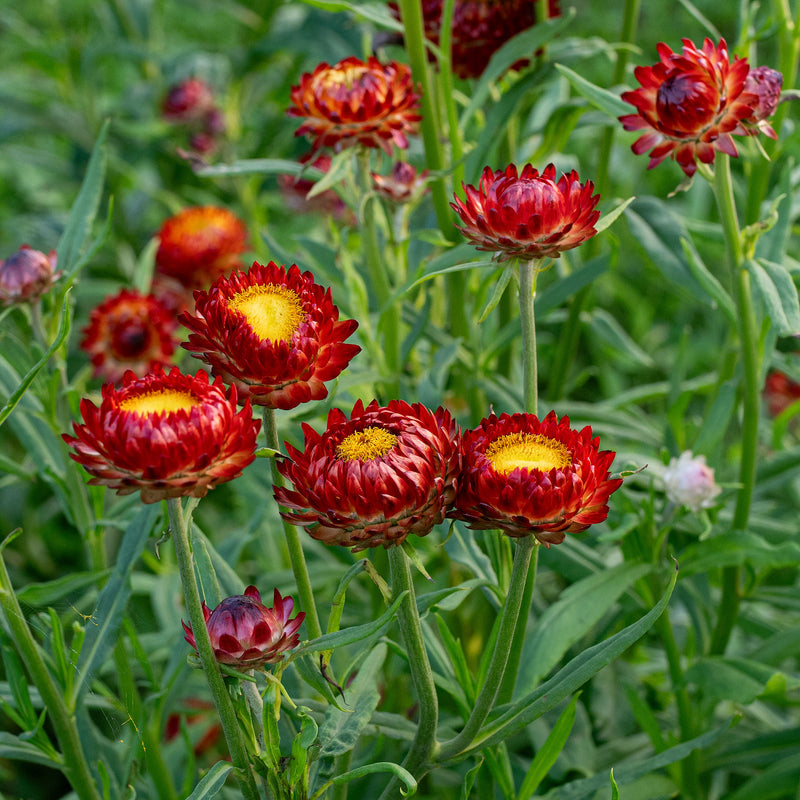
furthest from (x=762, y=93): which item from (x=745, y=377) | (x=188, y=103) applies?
(x=188, y=103)

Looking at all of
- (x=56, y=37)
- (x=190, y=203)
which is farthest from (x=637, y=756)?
(x=56, y=37)

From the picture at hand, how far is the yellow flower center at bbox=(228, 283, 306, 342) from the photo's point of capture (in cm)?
68

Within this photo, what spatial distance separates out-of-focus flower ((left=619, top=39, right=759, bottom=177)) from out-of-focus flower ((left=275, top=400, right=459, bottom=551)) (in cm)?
39

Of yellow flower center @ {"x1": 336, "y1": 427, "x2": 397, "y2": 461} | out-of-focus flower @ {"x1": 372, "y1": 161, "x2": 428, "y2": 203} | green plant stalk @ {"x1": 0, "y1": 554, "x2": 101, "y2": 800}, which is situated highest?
out-of-focus flower @ {"x1": 372, "y1": 161, "x2": 428, "y2": 203}

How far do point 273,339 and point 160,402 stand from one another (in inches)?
3.5

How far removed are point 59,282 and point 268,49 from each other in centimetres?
114

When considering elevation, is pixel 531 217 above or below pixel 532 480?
above

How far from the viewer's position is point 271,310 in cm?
70

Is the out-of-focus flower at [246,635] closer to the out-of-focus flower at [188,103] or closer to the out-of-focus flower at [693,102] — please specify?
the out-of-focus flower at [693,102]

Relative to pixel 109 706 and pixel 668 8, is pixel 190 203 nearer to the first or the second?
pixel 109 706

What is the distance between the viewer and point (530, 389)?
0.77 metres

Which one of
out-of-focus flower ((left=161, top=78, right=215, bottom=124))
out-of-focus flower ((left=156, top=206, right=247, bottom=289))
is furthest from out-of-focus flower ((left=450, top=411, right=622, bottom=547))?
out-of-focus flower ((left=161, top=78, right=215, bottom=124))

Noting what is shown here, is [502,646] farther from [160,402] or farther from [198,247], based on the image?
[198,247]

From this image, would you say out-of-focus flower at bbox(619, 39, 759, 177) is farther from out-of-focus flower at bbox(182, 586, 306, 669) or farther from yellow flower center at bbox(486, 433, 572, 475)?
out-of-focus flower at bbox(182, 586, 306, 669)
